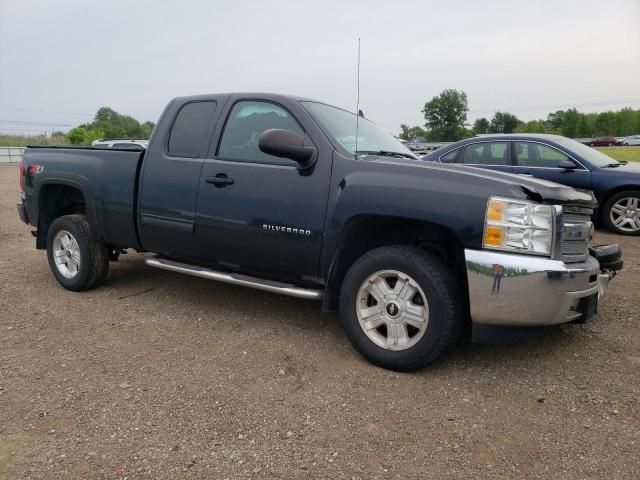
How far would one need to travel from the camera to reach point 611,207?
7734 millimetres

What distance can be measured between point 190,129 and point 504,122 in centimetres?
9445

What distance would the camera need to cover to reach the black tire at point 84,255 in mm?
4785

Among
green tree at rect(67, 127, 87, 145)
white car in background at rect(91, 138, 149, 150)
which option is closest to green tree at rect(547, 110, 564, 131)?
green tree at rect(67, 127, 87, 145)

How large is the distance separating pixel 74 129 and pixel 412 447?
51.9 metres

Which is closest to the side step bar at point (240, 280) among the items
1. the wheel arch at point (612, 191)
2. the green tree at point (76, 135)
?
the wheel arch at point (612, 191)

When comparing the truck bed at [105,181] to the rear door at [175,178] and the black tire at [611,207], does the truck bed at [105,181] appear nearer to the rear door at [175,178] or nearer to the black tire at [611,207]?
the rear door at [175,178]

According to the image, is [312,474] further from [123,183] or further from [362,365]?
[123,183]

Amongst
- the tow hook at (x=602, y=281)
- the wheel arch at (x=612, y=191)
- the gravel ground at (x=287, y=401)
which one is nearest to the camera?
the gravel ground at (x=287, y=401)

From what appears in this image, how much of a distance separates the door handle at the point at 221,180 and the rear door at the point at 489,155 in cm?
537

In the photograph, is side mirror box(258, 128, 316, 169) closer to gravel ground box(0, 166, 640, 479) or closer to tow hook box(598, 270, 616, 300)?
gravel ground box(0, 166, 640, 479)

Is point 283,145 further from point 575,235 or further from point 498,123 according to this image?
point 498,123

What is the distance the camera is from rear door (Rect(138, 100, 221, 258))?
13.3 ft

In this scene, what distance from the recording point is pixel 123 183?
173 inches

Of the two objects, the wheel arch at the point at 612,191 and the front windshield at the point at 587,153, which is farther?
the front windshield at the point at 587,153
